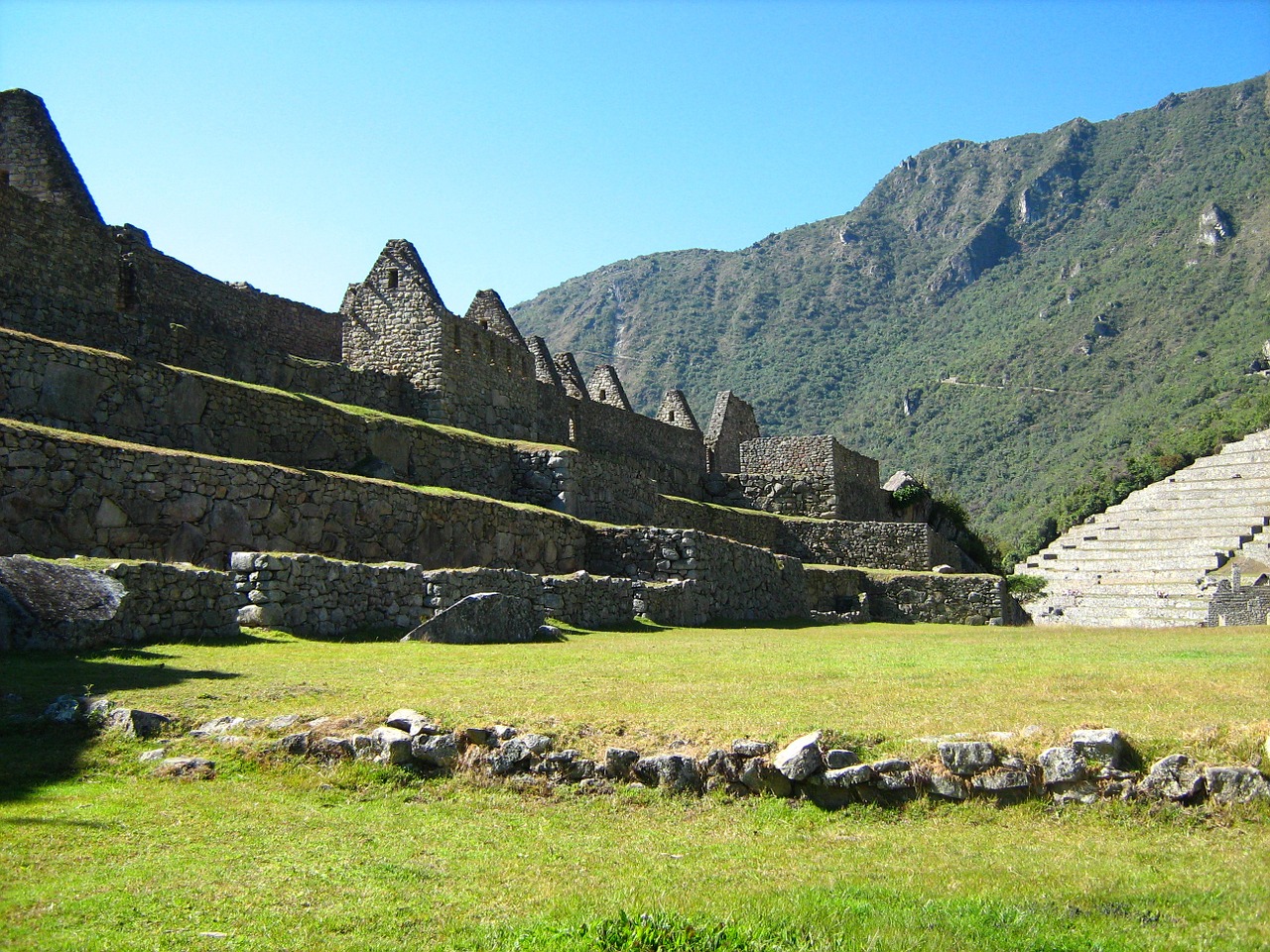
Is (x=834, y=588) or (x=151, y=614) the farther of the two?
(x=834, y=588)

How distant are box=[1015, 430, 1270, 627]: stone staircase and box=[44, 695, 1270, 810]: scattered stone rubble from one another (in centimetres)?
2885

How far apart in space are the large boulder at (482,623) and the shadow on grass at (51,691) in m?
3.47

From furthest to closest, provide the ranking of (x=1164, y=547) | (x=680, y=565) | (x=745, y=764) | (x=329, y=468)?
(x=1164, y=547) → (x=680, y=565) → (x=329, y=468) → (x=745, y=764)

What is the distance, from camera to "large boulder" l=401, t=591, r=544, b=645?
45.0ft

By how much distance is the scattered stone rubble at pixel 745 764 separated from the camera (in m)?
6.88

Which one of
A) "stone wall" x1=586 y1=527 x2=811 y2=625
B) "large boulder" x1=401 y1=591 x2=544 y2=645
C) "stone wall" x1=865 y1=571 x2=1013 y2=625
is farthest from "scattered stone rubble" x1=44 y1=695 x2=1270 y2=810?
"stone wall" x1=865 y1=571 x2=1013 y2=625

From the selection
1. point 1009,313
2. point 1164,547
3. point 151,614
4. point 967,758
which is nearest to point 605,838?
point 967,758

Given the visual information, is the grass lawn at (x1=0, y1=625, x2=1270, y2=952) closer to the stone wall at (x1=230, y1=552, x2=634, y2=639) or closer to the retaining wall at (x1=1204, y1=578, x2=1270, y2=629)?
the stone wall at (x1=230, y1=552, x2=634, y2=639)

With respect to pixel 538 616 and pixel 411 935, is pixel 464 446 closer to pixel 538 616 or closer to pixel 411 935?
pixel 538 616

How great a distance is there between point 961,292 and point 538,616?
101 meters

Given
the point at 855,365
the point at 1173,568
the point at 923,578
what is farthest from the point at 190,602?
the point at 855,365

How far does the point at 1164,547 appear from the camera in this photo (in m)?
52.3

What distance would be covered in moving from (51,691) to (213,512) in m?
6.29

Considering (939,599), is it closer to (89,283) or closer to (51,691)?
(89,283)
